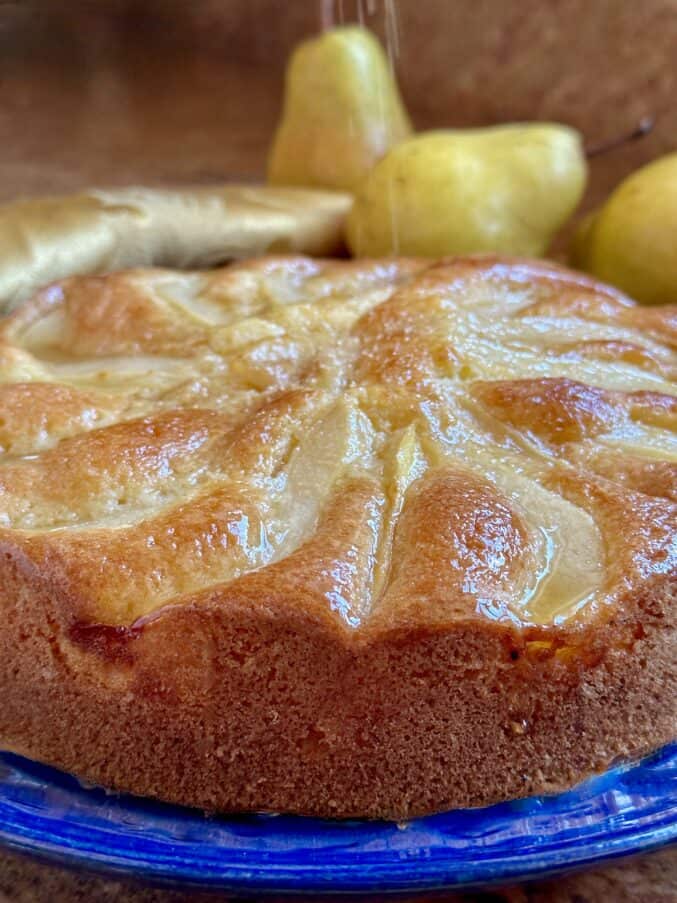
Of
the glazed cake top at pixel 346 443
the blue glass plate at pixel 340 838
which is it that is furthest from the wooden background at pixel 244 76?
the blue glass plate at pixel 340 838

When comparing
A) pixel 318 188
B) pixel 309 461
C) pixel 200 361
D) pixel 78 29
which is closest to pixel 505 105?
pixel 318 188

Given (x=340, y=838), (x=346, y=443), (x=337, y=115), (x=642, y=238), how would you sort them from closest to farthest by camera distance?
(x=340, y=838) → (x=346, y=443) → (x=642, y=238) → (x=337, y=115)

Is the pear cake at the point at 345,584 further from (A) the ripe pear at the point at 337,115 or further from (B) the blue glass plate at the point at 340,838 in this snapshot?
(A) the ripe pear at the point at 337,115

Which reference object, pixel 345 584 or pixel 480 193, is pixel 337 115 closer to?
pixel 480 193

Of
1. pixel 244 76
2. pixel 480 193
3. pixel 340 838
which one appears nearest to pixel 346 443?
pixel 340 838

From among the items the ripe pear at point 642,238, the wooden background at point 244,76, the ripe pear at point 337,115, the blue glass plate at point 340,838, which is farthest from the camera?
the wooden background at point 244,76

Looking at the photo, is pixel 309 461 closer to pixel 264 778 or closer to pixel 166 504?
pixel 166 504
